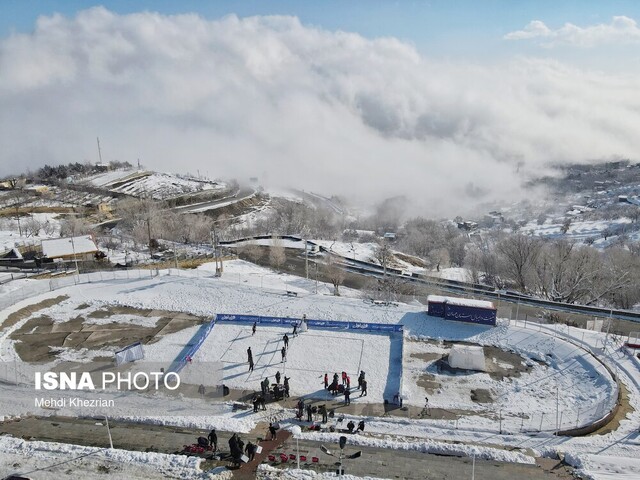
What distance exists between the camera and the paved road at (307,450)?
18750 millimetres

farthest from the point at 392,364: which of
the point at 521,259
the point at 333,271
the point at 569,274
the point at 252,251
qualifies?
the point at 252,251

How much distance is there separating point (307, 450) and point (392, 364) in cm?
1047

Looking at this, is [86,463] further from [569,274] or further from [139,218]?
[139,218]

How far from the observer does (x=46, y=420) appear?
73.0 ft

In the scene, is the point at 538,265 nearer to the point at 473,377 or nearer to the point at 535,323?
the point at 535,323

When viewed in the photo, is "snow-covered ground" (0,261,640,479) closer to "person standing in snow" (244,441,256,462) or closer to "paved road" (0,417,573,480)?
"paved road" (0,417,573,480)

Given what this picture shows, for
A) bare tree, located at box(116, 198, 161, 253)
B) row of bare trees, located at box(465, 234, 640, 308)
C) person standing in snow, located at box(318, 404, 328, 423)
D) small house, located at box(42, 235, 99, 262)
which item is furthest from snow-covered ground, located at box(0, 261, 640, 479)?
bare tree, located at box(116, 198, 161, 253)

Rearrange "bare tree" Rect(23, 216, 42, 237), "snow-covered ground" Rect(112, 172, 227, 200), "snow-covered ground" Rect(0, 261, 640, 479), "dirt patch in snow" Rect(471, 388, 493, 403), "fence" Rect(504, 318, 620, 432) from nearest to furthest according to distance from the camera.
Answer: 1. "snow-covered ground" Rect(0, 261, 640, 479)
2. "fence" Rect(504, 318, 620, 432)
3. "dirt patch in snow" Rect(471, 388, 493, 403)
4. "bare tree" Rect(23, 216, 42, 237)
5. "snow-covered ground" Rect(112, 172, 227, 200)

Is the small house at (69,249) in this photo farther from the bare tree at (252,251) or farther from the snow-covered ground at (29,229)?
the bare tree at (252,251)

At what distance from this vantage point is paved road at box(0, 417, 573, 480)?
18750mm

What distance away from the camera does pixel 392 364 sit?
2908cm

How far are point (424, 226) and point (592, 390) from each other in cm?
8808

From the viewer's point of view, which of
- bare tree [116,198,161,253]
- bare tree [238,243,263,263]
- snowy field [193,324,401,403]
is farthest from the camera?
bare tree [116,198,161,253]

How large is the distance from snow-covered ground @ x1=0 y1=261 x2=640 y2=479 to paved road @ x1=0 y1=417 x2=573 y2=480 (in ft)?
2.02
